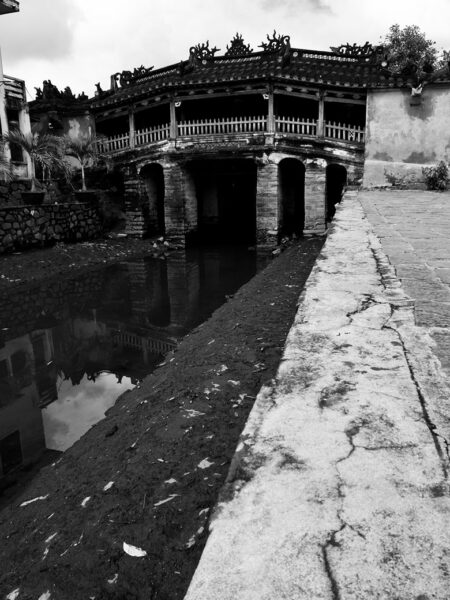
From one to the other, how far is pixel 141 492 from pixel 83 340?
6.15 m

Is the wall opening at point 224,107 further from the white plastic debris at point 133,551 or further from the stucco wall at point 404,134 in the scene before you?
the white plastic debris at point 133,551

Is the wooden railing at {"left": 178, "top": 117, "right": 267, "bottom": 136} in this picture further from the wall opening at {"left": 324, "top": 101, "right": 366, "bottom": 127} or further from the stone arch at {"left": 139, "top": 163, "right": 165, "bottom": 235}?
the wall opening at {"left": 324, "top": 101, "right": 366, "bottom": 127}

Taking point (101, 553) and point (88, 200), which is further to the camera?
point (88, 200)

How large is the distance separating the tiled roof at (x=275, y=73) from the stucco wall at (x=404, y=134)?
2.20 ft

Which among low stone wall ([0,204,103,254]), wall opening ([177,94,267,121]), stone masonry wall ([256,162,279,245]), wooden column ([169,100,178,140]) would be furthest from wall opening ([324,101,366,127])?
low stone wall ([0,204,103,254])

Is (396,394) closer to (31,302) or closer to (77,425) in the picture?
(77,425)

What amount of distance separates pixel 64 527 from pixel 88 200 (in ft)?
55.3

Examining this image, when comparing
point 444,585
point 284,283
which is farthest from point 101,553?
point 284,283

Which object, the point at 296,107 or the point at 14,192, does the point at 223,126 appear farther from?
the point at 14,192

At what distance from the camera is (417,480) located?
141cm

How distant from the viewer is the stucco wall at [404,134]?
1591 centimetres

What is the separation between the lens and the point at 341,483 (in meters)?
1.43

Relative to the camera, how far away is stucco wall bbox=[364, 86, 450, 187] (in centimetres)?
1591

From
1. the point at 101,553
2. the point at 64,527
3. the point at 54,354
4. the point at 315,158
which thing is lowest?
the point at 54,354
